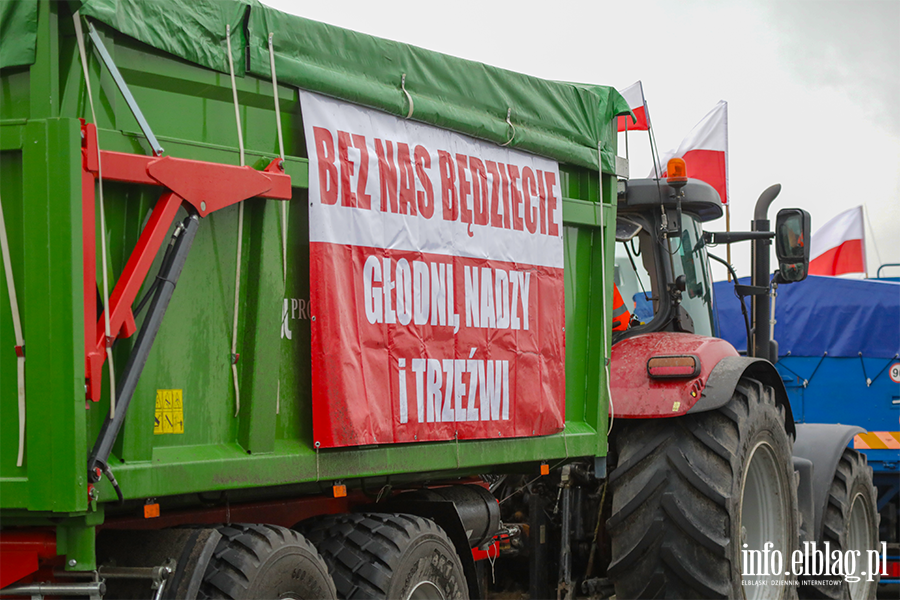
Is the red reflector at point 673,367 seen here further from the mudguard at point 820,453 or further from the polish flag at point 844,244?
the polish flag at point 844,244

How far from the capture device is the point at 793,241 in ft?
22.4

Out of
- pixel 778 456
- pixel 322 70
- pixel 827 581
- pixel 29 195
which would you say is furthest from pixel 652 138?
pixel 29 195

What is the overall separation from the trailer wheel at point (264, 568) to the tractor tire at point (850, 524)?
4.82m

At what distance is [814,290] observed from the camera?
1193cm

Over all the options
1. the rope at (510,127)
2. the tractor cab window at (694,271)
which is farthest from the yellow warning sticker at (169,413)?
the tractor cab window at (694,271)

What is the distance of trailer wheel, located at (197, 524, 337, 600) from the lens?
11.6ft

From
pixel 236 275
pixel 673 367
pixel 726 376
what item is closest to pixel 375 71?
pixel 236 275


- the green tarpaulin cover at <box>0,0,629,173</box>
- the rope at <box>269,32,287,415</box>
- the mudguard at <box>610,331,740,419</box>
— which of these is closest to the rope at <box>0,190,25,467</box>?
the green tarpaulin cover at <box>0,0,629,173</box>

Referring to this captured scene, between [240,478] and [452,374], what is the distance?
4.16 ft

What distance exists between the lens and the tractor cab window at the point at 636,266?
6.80 metres

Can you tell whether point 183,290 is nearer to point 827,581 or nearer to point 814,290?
point 827,581

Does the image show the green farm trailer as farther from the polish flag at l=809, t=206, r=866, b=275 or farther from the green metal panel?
the polish flag at l=809, t=206, r=866, b=275

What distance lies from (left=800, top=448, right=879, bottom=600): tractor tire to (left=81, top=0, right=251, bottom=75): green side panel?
5830 millimetres

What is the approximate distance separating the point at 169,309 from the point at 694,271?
4.41 meters
